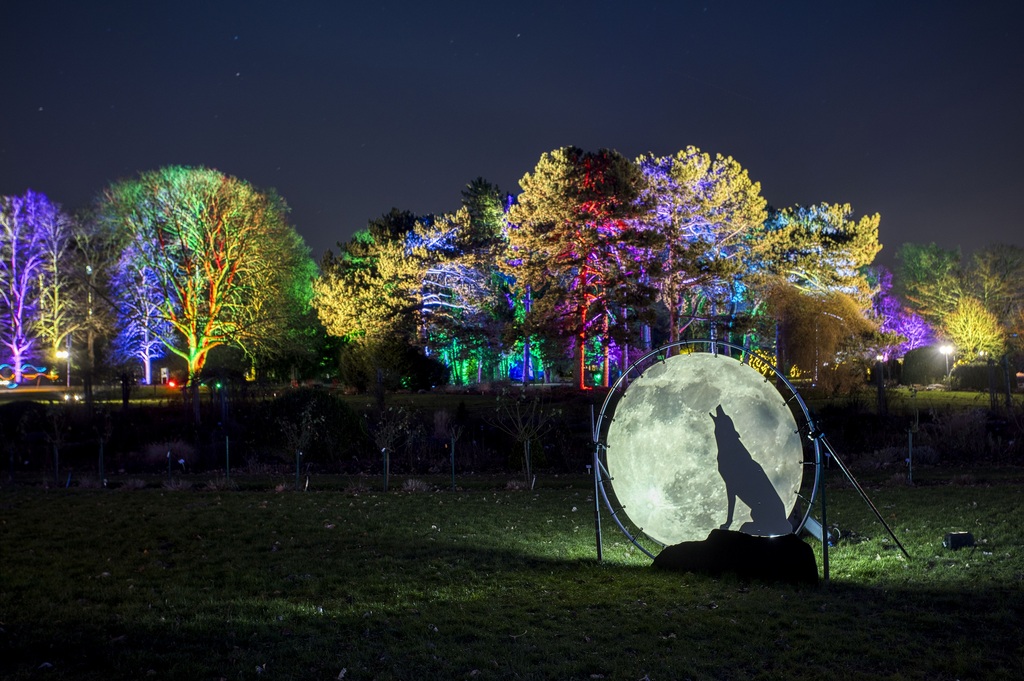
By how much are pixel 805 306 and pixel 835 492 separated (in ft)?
78.8

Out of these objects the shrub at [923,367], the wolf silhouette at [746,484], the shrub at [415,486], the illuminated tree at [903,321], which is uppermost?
the illuminated tree at [903,321]

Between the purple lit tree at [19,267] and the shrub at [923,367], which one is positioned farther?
the purple lit tree at [19,267]

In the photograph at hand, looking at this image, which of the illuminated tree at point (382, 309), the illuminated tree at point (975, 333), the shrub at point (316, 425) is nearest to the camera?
the shrub at point (316, 425)

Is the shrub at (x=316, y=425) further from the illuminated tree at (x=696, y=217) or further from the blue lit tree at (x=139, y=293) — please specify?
the blue lit tree at (x=139, y=293)

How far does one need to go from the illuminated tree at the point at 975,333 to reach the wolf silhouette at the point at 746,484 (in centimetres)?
4548

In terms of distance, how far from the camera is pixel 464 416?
26.3 metres

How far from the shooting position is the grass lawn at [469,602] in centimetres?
613

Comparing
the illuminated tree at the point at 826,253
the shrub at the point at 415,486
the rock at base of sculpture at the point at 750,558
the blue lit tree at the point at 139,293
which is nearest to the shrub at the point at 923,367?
the illuminated tree at the point at 826,253

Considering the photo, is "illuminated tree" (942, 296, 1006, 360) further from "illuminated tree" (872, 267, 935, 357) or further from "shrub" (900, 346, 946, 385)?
"illuminated tree" (872, 267, 935, 357)

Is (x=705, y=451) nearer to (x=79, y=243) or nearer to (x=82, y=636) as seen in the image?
(x=82, y=636)

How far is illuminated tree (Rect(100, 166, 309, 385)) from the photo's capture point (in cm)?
4028

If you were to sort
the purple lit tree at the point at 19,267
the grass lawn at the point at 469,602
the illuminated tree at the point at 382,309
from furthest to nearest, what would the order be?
the purple lit tree at the point at 19,267
the illuminated tree at the point at 382,309
the grass lawn at the point at 469,602

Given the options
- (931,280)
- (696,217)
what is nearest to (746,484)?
(696,217)

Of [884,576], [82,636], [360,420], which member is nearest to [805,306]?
[360,420]
